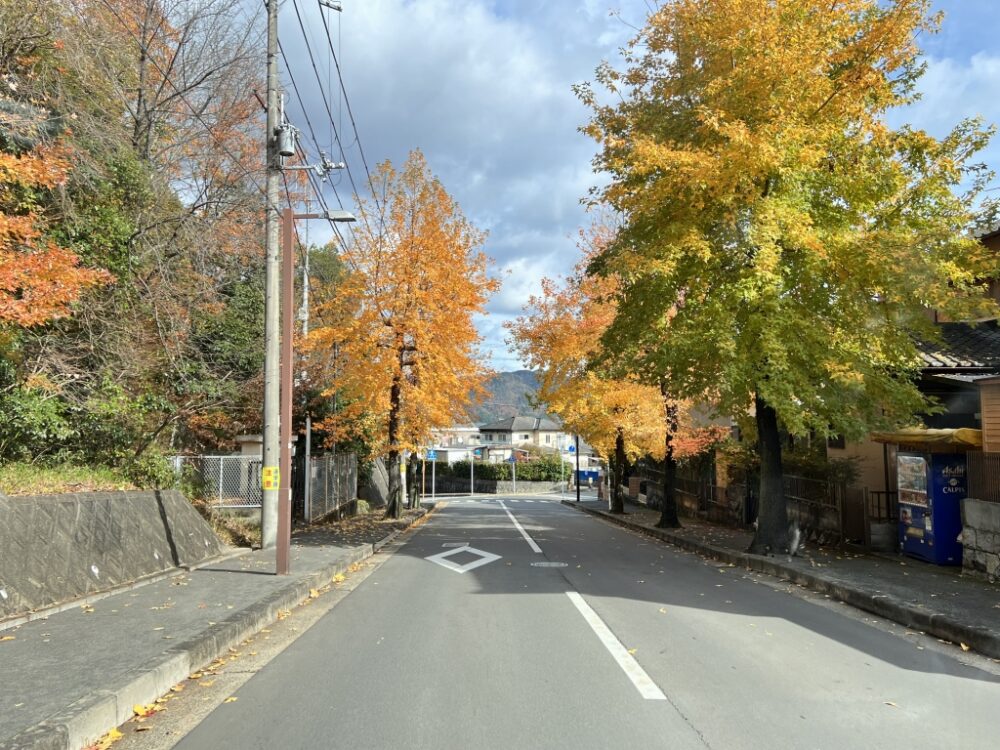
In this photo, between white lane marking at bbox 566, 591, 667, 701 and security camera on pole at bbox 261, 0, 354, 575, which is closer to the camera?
white lane marking at bbox 566, 591, 667, 701

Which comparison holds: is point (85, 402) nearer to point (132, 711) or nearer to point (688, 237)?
point (132, 711)

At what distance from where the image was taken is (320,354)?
80.6 ft

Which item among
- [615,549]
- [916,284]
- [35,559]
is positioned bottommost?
[615,549]

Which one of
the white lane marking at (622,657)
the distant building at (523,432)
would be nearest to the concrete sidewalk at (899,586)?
the white lane marking at (622,657)

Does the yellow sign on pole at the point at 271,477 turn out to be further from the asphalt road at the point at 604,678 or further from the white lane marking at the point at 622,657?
the white lane marking at the point at 622,657

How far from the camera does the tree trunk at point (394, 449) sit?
23.7 meters

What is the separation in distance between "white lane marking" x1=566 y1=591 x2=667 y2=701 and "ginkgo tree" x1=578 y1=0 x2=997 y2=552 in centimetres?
528

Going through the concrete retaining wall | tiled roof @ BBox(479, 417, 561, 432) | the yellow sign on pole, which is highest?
tiled roof @ BBox(479, 417, 561, 432)

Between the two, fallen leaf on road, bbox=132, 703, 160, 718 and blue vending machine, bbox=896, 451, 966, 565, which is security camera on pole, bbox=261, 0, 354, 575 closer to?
fallen leaf on road, bbox=132, 703, 160, 718

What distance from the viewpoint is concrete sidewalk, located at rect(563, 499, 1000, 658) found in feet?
25.3

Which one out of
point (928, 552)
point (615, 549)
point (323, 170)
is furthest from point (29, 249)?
point (928, 552)

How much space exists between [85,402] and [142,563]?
12.4ft

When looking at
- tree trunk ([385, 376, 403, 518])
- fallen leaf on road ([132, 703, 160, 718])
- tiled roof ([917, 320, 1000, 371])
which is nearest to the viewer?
fallen leaf on road ([132, 703, 160, 718])

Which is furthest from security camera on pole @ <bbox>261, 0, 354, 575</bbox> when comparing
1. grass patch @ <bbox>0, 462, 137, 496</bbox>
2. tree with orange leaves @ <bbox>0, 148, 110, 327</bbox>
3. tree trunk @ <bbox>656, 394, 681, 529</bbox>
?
tree trunk @ <bbox>656, 394, 681, 529</bbox>
